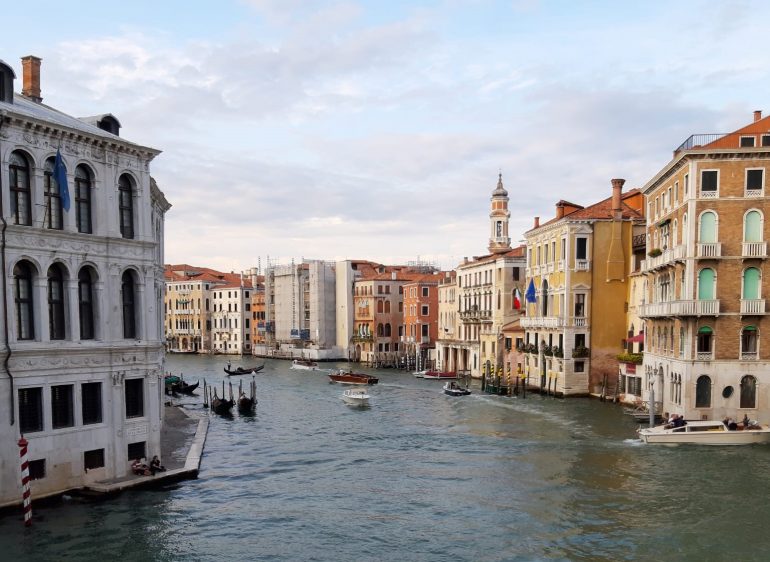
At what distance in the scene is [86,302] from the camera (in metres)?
17.7


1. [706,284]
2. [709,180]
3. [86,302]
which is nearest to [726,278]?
[706,284]

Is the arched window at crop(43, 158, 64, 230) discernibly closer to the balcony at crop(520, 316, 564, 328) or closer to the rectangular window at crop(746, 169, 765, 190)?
the rectangular window at crop(746, 169, 765, 190)

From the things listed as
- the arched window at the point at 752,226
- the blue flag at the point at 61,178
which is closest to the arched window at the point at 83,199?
the blue flag at the point at 61,178

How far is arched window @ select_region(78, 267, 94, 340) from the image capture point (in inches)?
692

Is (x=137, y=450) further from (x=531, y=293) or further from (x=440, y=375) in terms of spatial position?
(x=440, y=375)

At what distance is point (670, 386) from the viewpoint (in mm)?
29109

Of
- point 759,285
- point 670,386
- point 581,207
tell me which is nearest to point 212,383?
point 581,207

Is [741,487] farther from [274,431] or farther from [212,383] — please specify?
[212,383]

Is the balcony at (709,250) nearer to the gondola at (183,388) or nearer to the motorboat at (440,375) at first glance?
the motorboat at (440,375)

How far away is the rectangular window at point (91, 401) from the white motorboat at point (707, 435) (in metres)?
17.9

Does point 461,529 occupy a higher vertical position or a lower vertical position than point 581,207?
lower

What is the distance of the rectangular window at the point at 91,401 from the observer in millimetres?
17516

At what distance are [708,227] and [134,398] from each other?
68.4ft

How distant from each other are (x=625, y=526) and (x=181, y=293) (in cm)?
8739
